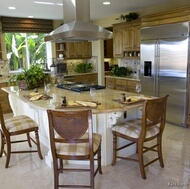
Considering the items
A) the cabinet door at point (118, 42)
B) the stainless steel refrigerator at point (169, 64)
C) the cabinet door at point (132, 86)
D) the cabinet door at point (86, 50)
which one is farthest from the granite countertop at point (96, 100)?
the cabinet door at point (86, 50)

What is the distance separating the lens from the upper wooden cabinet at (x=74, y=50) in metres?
6.95

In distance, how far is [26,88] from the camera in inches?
151

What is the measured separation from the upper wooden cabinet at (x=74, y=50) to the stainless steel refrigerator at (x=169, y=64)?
2.81m

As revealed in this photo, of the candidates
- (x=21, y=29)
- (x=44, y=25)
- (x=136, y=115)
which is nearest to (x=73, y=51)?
(x=44, y=25)

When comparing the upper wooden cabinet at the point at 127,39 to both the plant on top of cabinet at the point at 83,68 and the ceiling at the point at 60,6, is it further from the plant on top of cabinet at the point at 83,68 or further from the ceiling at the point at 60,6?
the plant on top of cabinet at the point at 83,68

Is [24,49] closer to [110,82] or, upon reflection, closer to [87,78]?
[87,78]

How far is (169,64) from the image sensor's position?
4348mm

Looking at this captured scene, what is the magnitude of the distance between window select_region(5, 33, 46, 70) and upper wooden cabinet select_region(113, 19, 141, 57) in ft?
8.30

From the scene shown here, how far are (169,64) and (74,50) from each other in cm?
355

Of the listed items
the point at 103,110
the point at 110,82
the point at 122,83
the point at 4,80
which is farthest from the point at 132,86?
the point at 4,80

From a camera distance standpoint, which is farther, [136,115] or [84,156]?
[136,115]

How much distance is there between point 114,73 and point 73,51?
1.75 meters

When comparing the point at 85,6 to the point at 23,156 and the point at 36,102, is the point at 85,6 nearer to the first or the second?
the point at 36,102

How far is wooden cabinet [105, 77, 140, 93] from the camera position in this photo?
5348 mm
